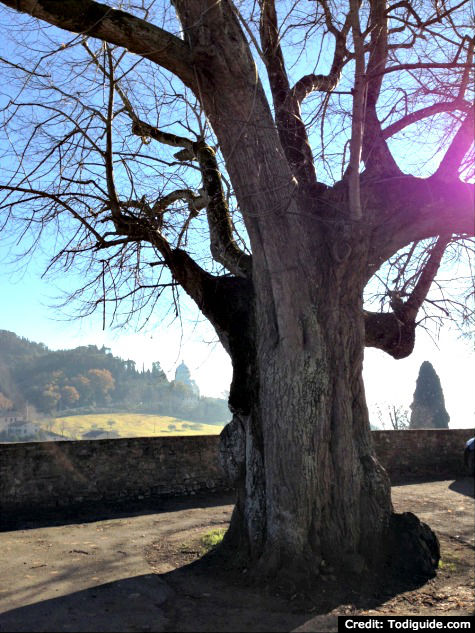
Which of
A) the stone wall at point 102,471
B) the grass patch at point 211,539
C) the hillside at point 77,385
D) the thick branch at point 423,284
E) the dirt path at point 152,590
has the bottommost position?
the dirt path at point 152,590

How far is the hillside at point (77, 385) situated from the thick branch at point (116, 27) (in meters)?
125

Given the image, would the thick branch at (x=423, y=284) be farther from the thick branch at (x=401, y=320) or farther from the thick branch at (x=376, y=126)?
the thick branch at (x=376, y=126)

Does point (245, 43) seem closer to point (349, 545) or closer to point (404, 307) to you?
point (404, 307)

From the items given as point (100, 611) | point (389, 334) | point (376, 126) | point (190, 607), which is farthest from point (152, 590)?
point (376, 126)

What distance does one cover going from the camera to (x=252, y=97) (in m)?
6.14

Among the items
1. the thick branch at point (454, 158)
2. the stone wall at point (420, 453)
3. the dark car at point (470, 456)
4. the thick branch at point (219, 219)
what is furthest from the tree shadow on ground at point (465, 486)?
the thick branch at point (219, 219)

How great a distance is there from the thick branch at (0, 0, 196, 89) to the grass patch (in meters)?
5.88

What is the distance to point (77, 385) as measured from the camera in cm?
14388

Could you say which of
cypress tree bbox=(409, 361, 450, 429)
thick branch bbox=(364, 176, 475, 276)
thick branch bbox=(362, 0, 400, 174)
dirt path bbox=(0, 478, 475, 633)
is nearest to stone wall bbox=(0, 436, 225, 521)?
dirt path bbox=(0, 478, 475, 633)

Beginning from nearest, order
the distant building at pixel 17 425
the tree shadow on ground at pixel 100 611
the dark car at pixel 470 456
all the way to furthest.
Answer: the tree shadow on ground at pixel 100 611, the dark car at pixel 470 456, the distant building at pixel 17 425

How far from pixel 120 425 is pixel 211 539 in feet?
375

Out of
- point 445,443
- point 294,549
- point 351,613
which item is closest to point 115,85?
point 294,549

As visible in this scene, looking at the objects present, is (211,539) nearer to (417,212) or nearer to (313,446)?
(313,446)

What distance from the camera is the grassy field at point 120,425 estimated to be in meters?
109
